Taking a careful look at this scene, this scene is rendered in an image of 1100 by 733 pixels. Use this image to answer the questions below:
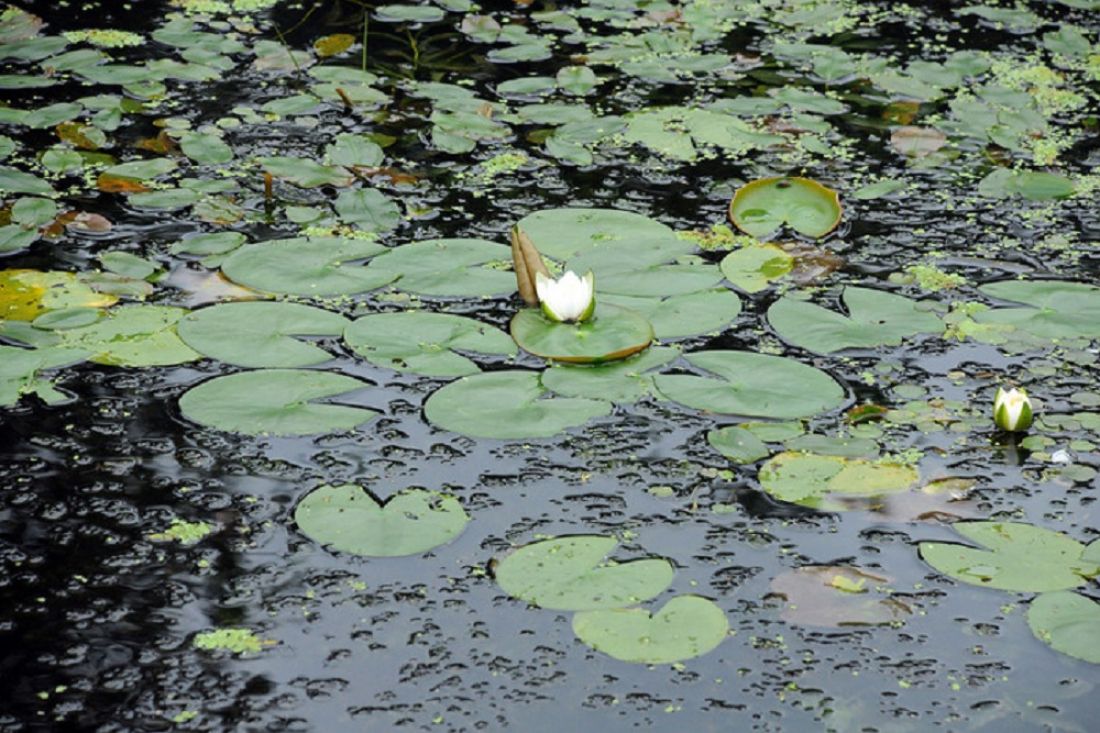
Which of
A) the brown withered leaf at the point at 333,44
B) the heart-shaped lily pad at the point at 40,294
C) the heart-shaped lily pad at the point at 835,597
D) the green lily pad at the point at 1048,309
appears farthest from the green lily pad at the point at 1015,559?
the brown withered leaf at the point at 333,44

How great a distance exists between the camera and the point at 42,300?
2.97m

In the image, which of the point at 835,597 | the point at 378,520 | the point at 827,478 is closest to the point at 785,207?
the point at 827,478

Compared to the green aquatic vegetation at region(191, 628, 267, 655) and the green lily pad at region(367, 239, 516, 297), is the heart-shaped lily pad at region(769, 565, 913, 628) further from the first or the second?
the green lily pad at region(367, 239, 516, 297)

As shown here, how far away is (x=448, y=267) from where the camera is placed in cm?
316

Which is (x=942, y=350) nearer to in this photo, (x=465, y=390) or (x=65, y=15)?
(x=465, y=390)

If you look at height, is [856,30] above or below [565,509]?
above

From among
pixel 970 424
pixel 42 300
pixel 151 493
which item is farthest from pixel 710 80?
pixel 151 493

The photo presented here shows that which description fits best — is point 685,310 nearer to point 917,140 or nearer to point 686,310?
point 686,310

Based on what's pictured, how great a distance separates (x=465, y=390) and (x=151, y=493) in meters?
0.64

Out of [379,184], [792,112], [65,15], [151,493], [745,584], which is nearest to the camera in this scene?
[745,584]

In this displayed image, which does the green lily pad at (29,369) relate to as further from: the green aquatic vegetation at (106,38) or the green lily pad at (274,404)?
the green aquatic vegetation at (106,38)

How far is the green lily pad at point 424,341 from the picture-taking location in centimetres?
279

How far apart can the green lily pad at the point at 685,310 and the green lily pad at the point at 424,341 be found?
31 centimetres

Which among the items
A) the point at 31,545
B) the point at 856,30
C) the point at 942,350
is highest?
the point at 856,30
